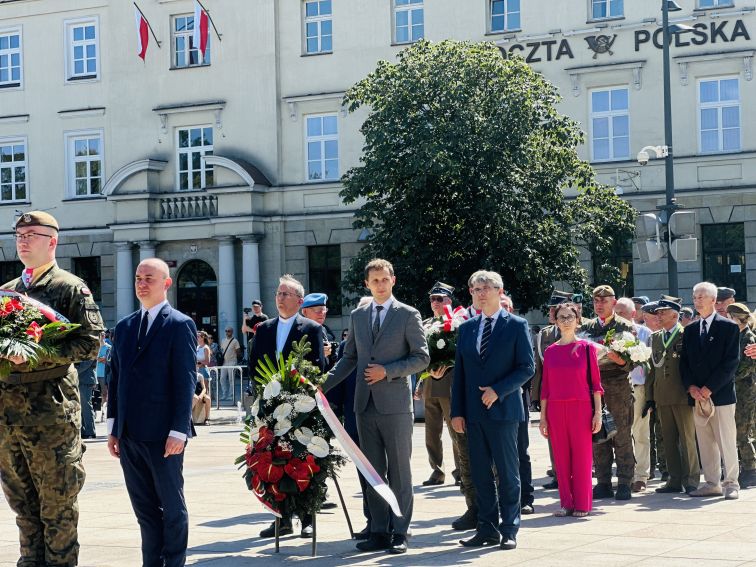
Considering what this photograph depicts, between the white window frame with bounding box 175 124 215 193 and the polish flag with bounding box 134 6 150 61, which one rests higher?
the polish flag with bounding box 134 6 150 61

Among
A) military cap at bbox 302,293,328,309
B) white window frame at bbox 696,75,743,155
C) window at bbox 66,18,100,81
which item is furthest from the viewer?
window at bbox 66,18,100,81

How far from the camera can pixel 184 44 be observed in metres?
39.4

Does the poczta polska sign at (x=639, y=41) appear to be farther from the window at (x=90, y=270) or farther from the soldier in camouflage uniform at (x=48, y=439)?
the soldier in camouflage uniform at (x=48, y=439)

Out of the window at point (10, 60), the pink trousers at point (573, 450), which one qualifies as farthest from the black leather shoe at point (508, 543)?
the window at point (10, 60)

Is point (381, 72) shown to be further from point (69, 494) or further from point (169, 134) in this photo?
point (69, 494)

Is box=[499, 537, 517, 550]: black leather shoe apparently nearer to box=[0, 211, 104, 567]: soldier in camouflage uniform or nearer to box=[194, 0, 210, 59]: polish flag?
box=[0, 211, 104, 567]: soldier in camouflage uniform

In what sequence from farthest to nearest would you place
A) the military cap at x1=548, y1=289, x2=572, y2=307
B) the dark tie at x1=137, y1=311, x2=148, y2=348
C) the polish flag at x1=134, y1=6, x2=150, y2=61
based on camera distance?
the polish flag at x1=134, y1=6, x2=150, y2=61
the military cap at x1=548, y1=289, x2=572, y2=307
the dark tie at x1=137, y1=311, x2=148, y2=348

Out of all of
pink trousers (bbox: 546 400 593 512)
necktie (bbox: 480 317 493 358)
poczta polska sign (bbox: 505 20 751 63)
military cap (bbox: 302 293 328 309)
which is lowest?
pink trousers (bbox: 546 400 593 512)

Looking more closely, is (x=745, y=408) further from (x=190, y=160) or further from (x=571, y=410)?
(x=190, y=160)

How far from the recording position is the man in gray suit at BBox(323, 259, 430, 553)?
9891 millimetres

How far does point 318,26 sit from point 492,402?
95.6 feet

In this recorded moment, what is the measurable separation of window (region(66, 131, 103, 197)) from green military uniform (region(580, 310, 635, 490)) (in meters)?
29.4

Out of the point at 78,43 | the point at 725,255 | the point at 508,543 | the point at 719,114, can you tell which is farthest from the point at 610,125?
the point at 508,543

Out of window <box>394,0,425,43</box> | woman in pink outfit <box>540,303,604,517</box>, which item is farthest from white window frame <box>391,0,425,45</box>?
woman in pink outfit <box>540,303,604,517</box>
